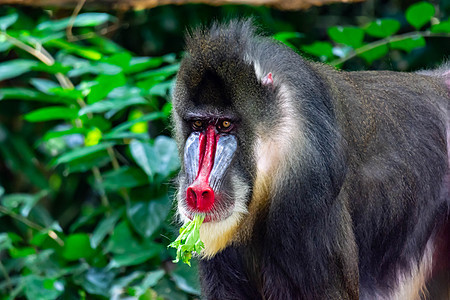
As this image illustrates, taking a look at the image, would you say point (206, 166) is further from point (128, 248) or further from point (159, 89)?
point (128, 248)

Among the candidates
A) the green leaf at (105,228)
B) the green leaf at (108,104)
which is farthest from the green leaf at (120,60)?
the green leaf at (105,228)

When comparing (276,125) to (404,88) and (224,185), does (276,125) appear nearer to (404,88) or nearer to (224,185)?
(224,185)

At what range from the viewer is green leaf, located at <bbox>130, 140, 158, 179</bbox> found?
392cm

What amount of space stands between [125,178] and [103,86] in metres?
0.56

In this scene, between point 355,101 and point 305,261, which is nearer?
point 305,261

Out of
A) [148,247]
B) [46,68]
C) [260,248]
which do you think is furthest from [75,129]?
[260,248]

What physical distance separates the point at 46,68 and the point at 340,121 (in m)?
2.17

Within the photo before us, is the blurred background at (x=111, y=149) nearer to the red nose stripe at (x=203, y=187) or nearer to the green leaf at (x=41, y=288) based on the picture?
the green leaf at (x=41, y=288)

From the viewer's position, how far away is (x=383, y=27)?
14.8 feet

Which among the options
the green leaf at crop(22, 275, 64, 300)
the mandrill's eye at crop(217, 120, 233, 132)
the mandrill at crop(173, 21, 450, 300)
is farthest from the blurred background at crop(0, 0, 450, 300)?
the mandrill's eye at crop(217, 120, 233, 132)

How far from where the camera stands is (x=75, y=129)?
4344mm

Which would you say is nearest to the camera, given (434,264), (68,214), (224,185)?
(224,185)

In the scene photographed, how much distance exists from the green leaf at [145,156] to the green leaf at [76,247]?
0.84 m

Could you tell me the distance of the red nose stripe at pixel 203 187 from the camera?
270 centimetres
